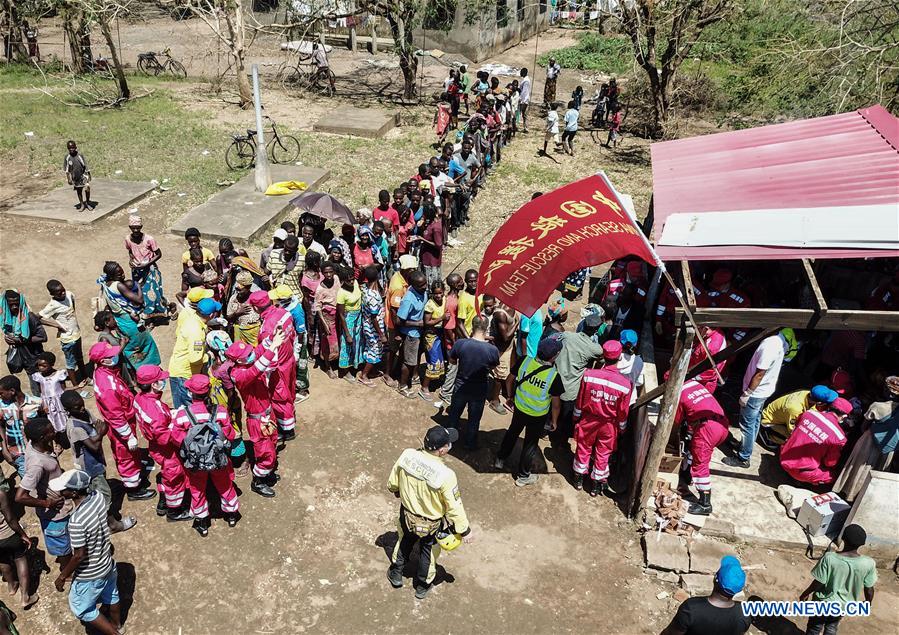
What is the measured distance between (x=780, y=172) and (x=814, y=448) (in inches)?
111

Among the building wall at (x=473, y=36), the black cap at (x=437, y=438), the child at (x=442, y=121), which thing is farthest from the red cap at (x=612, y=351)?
the building wall at (x=473, y=36)

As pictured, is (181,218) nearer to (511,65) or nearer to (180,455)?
(180,455)

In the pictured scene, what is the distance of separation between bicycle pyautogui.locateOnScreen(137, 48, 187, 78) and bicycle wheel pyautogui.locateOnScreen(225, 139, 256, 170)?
10385 mm

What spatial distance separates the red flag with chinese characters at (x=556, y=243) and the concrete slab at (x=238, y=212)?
7.19 m

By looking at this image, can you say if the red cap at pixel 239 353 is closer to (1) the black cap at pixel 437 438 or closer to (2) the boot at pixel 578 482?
(1) the black cap at pixel 437 438

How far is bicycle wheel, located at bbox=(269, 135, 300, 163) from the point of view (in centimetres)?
1538

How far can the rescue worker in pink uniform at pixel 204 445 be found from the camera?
5312mm

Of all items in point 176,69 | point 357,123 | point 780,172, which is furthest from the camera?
point 176,69

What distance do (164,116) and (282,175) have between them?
21.2 feet

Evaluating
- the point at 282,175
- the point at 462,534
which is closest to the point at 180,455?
the point at 462,534

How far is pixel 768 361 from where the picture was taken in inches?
260

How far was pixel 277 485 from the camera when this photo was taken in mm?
6574

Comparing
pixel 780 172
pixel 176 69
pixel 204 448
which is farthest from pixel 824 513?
pixel 176 69

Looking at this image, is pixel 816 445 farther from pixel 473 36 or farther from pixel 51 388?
pixel 473 36
